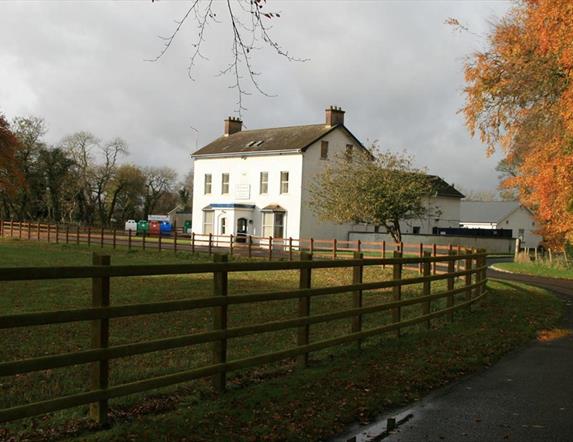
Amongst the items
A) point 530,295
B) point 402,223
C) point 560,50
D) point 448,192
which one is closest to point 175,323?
point 530,295

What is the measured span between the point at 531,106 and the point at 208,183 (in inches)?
1283

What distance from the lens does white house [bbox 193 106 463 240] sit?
152 feet

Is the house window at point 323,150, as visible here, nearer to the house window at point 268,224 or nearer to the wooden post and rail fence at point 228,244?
the house window at point 268,224

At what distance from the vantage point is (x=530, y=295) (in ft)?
59.5

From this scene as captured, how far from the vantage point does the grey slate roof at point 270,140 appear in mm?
46969

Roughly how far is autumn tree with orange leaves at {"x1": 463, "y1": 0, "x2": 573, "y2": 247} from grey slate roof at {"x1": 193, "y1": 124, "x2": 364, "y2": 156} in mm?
22522

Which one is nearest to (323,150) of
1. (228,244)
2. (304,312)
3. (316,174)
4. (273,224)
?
(316,174)

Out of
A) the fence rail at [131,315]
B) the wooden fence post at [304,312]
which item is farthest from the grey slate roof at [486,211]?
the fence rail at [131,315]

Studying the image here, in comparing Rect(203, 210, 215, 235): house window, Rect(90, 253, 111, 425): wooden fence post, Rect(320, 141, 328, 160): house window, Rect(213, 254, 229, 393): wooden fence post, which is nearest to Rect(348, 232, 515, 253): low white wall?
Rect(320, 141, 328, 160): house window

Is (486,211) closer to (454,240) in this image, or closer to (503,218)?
(503,218)

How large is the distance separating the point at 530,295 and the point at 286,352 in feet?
42.0

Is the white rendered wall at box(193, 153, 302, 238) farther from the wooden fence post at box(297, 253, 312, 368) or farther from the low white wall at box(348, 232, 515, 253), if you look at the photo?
the wooden fence post at box(297, 253, 312, 368)

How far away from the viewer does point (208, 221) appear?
5188cm

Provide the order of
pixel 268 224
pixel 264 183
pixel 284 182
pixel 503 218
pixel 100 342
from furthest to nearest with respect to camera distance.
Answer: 1. pixel 503 218
2. pixel 264 183
3. pixel 268 224
4. pixel 284 182
5. pixel 100 342
